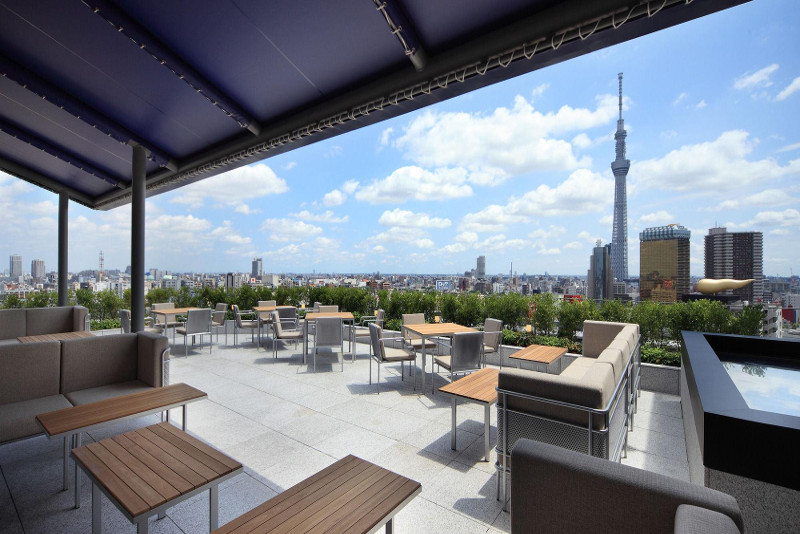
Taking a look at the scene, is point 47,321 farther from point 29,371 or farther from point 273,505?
point 273,505

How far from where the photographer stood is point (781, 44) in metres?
8.18

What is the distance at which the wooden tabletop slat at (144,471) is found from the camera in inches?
57.9

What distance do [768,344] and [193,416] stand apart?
5.67m

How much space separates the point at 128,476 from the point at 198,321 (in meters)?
5.35

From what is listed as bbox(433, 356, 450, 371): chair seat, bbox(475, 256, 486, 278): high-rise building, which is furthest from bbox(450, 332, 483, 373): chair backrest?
bbox(475, 256, 486, 278): high-rise building

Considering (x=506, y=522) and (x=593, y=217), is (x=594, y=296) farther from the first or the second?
(x=593, y=217)

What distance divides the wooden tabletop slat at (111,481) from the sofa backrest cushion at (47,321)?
5.90m

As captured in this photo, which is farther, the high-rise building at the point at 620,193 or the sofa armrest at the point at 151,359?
the high-rise building at the point at 620,193

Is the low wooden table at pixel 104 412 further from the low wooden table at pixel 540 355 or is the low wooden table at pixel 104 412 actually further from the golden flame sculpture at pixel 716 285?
the golden flame sculpture at pixel 716 285

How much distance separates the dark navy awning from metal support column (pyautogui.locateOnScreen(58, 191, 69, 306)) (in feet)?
9.79

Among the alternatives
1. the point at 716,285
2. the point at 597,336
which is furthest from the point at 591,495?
the point at 716,285

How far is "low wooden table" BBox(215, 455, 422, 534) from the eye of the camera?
1270mm

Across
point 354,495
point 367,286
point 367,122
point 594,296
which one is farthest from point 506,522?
point 367,286

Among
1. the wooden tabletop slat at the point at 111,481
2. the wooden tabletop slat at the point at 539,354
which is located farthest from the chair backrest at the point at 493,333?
the wooden tabletop slat at the point at 111,481
